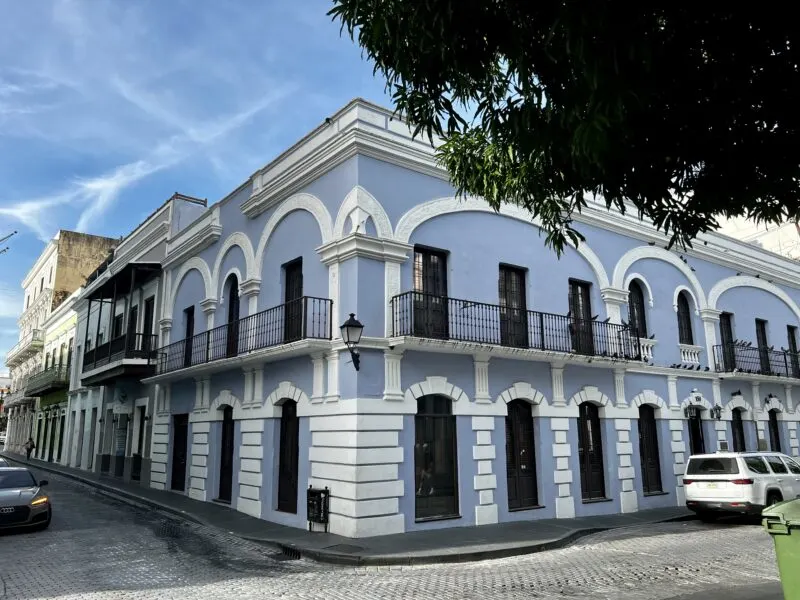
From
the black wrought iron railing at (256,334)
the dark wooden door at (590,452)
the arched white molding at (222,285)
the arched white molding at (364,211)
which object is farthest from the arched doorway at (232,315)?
the dark wooden door at (590,452)

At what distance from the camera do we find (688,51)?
Answer: 5.54m

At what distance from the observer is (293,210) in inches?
600

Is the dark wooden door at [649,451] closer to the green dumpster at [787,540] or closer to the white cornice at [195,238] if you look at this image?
the green dumpster at [787,540]

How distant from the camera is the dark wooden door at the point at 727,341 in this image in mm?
20031

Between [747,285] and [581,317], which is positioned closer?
[581,317]

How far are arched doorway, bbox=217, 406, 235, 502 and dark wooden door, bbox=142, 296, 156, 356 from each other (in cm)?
555

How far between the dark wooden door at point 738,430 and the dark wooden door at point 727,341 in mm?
1604

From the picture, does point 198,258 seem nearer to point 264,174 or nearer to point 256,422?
point 264,174

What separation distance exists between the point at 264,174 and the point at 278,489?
813cm

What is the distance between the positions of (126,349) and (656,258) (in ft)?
56.9

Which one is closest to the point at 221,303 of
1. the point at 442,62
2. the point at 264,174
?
the point at 264,174

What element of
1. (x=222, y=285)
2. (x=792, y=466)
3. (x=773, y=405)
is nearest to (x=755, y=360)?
(x=773, y=405)

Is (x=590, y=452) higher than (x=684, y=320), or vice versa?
(x=684, y=320)

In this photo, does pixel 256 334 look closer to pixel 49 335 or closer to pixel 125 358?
pixel 125 358
